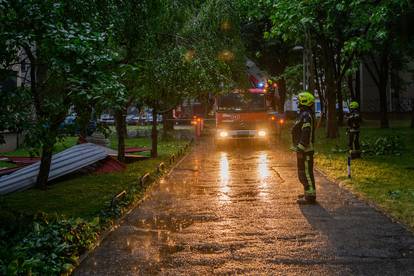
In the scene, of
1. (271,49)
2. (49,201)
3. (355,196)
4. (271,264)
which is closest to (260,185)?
(355,196)

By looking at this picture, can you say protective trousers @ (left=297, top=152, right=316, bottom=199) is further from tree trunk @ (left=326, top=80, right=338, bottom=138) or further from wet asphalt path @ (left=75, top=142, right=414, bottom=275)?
tree trunk @ (left=326, top=80, right=338, bottom=138)

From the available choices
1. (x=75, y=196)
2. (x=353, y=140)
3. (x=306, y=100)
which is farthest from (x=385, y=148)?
(x=75, y=196)

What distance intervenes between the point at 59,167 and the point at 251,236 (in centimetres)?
817

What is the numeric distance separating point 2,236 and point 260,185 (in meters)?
6.86

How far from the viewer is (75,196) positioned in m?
11.4

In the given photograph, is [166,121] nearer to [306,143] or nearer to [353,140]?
[353,140]

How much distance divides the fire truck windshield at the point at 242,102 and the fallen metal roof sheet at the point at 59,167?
8035 millimetres

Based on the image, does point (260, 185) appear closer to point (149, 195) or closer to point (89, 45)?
point (149, 195)

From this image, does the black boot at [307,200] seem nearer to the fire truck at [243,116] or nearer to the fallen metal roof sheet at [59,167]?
the fallen metal roof sheet at [59,167]

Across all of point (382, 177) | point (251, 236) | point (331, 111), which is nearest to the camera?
point (251, 236)

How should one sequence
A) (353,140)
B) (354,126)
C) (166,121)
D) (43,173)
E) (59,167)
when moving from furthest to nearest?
(166,121)
(353,140)
(354,126)
(59,167)
(43,173)

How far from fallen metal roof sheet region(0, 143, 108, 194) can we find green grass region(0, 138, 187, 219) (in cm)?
28

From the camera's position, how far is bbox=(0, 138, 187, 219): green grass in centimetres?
989

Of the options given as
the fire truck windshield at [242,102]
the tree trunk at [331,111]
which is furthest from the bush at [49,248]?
the tree trunk at [331,111]
